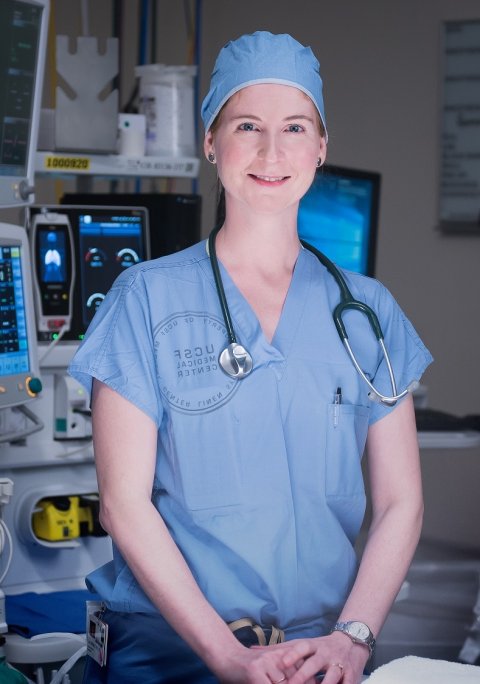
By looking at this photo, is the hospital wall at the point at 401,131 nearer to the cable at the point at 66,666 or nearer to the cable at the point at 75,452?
the cable at the point at 75,452

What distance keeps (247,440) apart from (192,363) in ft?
0.40

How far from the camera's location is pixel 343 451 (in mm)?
1491

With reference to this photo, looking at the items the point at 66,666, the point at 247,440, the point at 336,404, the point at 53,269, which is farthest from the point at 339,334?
the point at 53,269

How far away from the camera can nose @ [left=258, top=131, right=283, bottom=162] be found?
4.81 ft

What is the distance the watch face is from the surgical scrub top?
68 mm

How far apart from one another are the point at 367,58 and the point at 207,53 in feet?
1.88

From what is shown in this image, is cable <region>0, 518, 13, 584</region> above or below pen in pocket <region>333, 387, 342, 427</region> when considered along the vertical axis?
below

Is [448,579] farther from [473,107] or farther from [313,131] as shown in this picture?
[473,107]

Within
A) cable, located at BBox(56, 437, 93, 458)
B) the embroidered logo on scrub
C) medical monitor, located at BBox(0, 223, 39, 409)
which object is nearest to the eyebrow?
the embroidered logo on scrub

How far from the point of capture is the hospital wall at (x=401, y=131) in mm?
3850

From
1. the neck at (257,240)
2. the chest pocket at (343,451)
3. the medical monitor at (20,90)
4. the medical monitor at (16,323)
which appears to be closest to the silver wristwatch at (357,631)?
the chest pocket at (343,451)

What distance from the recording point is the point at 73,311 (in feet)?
7.49

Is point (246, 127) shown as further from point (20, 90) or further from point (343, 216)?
point (343, 216)

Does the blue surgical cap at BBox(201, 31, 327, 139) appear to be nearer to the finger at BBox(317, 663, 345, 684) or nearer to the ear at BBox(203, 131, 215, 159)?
the ear at BBox(203, 131, 215, 159)
